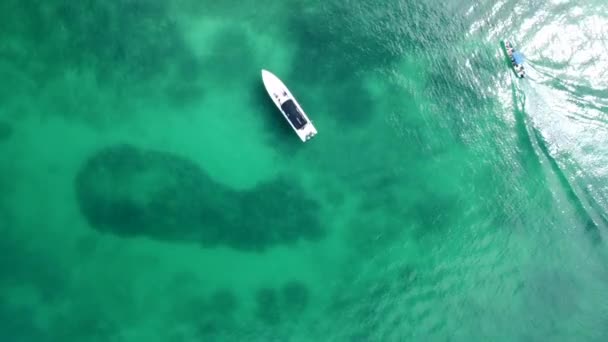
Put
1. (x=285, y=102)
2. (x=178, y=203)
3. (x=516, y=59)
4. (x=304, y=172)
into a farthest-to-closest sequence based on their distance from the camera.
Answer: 1. (x=516, y=59)
2. (x=304, y=172)
3. (x=178, y=203)
4. (x=285, y=102)

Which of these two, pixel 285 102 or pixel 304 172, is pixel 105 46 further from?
pixel 304 172

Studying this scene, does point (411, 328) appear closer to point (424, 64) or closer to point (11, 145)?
point (424, 64)

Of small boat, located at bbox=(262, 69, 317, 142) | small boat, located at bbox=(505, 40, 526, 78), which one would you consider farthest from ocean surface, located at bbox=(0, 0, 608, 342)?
small boat, located at bbox=(262, 69, 317, 142)

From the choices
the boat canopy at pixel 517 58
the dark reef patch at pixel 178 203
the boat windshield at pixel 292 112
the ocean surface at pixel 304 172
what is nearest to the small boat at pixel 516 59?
the boat canopy at pixel 517 58

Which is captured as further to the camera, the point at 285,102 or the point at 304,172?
the point at 304,172

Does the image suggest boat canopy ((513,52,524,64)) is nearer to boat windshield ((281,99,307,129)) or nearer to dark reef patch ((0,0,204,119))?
boat windshield ((281,99,307,129))

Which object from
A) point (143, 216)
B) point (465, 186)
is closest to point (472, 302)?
point (465, 186)

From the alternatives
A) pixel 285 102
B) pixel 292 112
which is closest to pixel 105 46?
pixel 285 102
